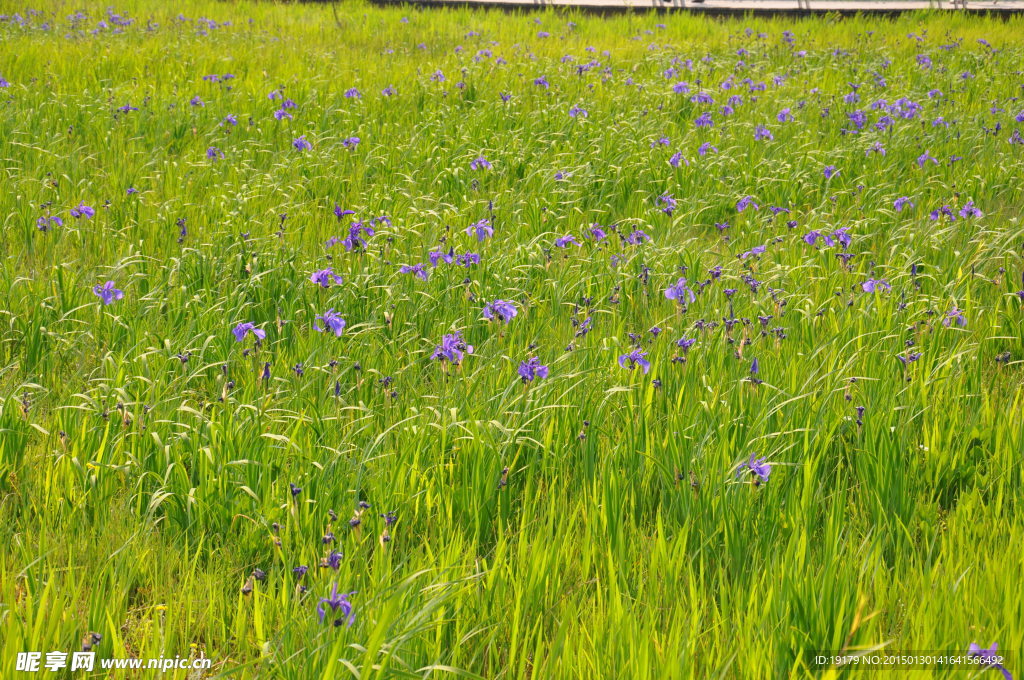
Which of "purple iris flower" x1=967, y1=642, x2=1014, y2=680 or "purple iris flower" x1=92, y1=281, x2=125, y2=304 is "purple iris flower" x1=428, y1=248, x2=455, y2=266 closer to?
"purple iris flower" x1=92, y1=281, x2=125, y2=304

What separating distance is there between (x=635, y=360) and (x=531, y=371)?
→ 1.24 ft

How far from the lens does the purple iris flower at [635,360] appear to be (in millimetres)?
2553

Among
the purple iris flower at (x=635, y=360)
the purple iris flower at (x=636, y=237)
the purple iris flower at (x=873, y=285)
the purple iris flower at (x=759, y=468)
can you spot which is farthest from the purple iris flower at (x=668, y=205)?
the purple iris flower at (x=759, y=468)

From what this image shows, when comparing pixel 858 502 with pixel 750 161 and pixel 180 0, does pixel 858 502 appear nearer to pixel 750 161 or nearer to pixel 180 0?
pixel 750 161

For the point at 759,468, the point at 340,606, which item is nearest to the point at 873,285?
the point at 759,468

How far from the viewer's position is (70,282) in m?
3.26

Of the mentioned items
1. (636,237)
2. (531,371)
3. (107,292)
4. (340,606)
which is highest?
(636,237)

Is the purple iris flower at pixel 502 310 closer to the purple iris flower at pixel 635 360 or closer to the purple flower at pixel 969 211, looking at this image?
the purple iris flower at pixel 635 360

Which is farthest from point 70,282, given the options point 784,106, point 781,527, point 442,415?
point 784,106

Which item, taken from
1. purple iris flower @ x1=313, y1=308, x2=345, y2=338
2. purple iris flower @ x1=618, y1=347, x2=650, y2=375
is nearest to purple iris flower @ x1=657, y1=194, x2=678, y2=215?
purple iris flower @ x1=618, y1=347, x2=650, y2=375

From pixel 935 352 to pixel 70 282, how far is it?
335 centimetres

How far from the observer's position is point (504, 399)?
8.38 ft

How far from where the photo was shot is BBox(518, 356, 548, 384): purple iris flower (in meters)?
2.44

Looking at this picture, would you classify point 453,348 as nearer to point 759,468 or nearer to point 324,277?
point 324,277
